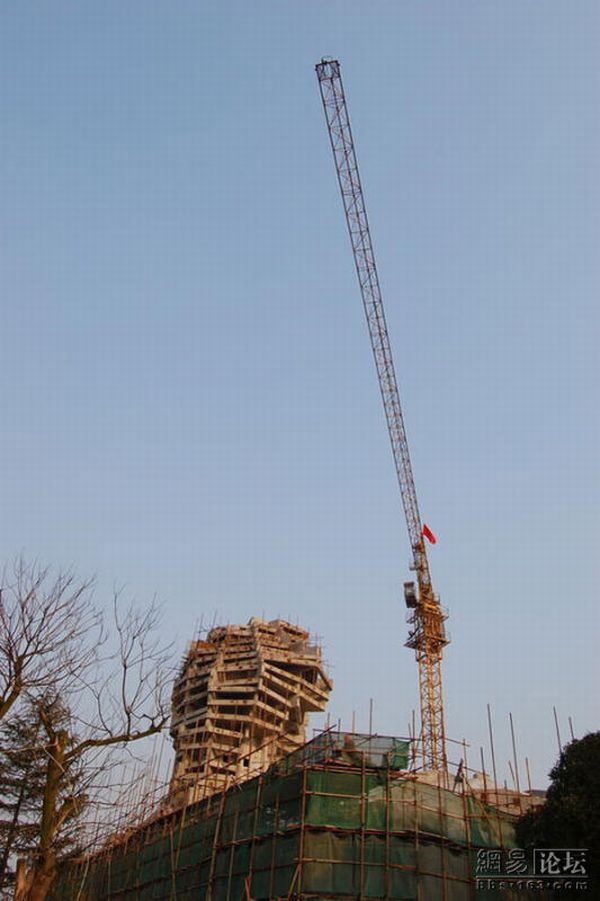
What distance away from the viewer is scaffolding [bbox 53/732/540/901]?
69.4 ft

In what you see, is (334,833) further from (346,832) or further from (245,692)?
(245,692)

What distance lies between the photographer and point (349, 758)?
74.1 feet

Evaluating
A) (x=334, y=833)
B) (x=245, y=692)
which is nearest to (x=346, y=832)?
(x=334, y=833)

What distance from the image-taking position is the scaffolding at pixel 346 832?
2116 cm

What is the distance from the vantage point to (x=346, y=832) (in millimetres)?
21547

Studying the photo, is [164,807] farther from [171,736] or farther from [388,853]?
[171,736]

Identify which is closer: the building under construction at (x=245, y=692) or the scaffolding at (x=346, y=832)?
the scaffolding at (x=346, y=832)

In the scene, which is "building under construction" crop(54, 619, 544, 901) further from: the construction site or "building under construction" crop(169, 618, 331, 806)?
"building under construction" crop(169, 618, 331, 806)

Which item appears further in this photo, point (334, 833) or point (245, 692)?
point (245, 692)

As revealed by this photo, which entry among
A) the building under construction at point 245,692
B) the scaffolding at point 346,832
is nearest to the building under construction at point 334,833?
the scaffolding at point 346,832

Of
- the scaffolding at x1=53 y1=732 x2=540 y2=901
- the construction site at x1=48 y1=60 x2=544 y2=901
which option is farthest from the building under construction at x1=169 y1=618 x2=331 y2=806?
the scaffolding at x1=53 y1=732 x2=540 y2=901

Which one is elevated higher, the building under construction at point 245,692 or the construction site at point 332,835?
the building under construction at point 245,692

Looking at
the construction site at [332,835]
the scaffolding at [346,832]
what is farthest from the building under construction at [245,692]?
the scaffolding at [346,832]

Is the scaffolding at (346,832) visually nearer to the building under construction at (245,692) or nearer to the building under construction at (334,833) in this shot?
the building under construction at (334,833)
